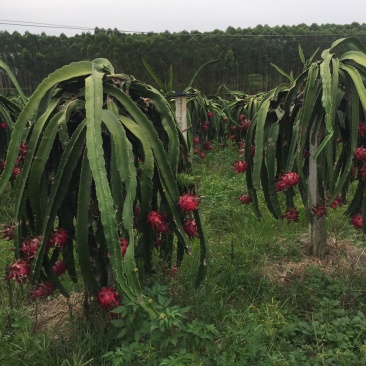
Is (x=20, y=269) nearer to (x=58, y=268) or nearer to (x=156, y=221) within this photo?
(x=58, y=268)

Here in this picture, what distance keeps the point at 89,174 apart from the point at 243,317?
1002 millimetres

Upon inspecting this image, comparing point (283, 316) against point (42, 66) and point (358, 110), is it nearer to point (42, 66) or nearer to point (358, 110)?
point (358, 110)

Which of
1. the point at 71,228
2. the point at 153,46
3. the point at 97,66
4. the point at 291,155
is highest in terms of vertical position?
the point at 153,46

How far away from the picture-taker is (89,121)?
1.36 metres

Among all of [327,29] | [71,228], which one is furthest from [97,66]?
[327,29]

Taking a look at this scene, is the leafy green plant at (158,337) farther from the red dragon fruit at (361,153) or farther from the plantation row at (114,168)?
the red dragon fruit at (361,153)

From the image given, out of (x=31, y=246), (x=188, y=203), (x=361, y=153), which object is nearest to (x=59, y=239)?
(x=31, y=246)

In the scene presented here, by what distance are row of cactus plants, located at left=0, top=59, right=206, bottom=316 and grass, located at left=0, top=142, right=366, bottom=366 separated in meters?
0.25

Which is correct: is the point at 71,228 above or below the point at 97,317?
above

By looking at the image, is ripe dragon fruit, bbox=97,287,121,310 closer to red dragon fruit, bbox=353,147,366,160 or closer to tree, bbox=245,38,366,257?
tree, bbox=245,38,366,257

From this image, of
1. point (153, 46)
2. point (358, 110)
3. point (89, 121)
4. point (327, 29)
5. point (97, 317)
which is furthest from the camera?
point (327, 29)

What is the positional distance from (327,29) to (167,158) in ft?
43.9

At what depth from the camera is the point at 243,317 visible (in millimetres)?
1965

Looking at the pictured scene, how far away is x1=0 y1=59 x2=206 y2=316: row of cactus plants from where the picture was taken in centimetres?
142
